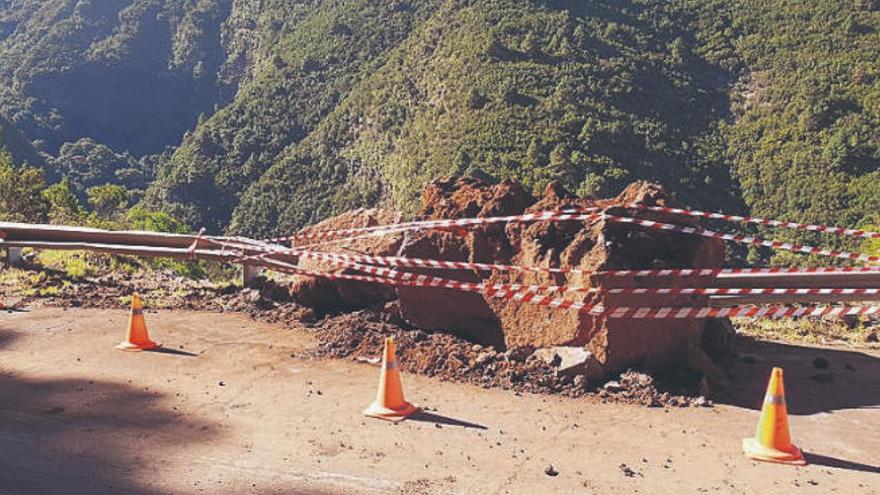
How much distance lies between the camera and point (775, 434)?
501cm

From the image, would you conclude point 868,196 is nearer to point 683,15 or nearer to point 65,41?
point 683,15

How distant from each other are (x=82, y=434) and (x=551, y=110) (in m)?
43.7

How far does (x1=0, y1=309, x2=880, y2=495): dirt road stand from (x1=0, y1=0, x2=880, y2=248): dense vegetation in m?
32.1

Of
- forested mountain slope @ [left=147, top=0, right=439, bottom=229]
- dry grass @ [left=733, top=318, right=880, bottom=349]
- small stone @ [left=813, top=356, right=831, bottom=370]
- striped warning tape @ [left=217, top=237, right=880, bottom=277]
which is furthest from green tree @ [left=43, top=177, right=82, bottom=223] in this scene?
forested mountain slope @ [left=147, top=0, right=439, bottom=229]

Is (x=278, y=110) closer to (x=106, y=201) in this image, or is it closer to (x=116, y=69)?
(x=106, y=201)

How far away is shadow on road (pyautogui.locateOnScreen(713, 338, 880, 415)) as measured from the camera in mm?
6184

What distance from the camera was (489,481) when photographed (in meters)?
4.59

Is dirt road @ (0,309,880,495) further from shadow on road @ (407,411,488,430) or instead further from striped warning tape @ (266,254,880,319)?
Result: striped warning tape @ (266,254,880,319)

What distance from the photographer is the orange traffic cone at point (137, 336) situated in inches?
301

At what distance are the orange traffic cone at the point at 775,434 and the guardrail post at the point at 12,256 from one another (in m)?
10.5

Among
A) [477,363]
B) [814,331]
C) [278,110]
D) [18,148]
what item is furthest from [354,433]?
[18,148]

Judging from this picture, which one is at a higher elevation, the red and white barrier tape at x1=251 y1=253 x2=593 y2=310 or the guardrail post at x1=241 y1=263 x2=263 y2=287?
the red and white barrier tape at x1=251 y1=253 x2=593 y2=310

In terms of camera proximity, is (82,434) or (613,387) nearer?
(82,434)

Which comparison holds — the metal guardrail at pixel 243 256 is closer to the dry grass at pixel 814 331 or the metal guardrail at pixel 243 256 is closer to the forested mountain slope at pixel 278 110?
the dry grass at pixel 814 331
